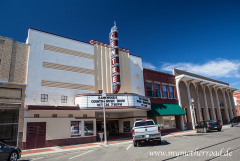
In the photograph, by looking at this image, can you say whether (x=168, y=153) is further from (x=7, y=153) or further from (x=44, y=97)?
(x=44, y=97)

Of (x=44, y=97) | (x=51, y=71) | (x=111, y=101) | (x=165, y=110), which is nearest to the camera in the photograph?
(x=44, y=97)

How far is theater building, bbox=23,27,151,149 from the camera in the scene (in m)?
17.1

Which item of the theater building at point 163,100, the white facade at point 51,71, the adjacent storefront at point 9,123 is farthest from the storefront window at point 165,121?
the adjacent storefront at point 9,123

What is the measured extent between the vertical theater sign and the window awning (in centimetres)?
679

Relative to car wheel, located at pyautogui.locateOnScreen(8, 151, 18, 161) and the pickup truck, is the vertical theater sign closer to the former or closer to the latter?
the pickup truck

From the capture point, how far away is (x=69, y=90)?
19.5 m

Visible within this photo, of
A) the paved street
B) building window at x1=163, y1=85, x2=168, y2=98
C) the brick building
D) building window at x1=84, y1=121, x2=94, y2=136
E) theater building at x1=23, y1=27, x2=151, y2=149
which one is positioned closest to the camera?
the paved street

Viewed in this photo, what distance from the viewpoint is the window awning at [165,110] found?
25083mm

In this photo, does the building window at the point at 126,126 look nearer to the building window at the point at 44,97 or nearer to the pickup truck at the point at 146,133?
the pickup truck at the point at 146,133

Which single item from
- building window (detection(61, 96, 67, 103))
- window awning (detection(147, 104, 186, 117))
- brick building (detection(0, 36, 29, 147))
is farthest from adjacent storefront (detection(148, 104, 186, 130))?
brick building (detection(0, 36, 29, 147))

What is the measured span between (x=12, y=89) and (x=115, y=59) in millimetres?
11290

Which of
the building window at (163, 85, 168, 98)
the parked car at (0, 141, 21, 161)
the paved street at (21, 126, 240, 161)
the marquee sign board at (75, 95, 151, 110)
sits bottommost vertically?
the paved street at (21, 126, 240, 161)

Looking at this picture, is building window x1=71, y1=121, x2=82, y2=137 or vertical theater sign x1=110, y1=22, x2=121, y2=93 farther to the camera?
vertical theater sign x1=110, y1=22, x2=121, y2=93

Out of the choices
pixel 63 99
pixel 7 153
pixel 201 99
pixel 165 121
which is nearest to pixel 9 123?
pixel 63 99
